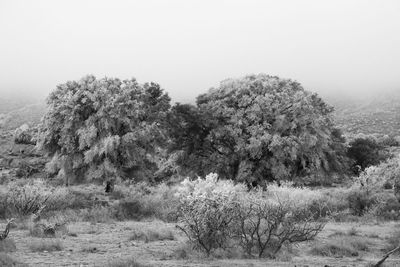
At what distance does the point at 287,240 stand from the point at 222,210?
2423mm

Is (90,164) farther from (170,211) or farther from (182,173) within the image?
(170,211)

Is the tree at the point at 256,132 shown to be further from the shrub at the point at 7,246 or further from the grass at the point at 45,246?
the shrub at the point at 7,246

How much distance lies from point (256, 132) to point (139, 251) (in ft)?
69.0

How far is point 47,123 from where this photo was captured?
3656 cm

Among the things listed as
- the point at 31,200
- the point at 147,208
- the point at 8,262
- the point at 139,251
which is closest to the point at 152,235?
the point at 139,251

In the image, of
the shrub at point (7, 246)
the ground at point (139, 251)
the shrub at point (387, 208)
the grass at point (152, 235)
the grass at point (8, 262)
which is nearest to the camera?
the grass at point (8, 262)

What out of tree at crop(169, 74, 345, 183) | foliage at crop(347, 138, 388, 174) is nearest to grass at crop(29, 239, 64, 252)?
tree at crop(169, 74, 345, 183)

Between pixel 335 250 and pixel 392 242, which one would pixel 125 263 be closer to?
pixel 335 250

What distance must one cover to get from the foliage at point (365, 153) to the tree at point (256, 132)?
1209 cm

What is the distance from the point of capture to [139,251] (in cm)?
1598

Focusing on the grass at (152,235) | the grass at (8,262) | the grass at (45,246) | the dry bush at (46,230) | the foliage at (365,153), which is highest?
the grass at (8,262)

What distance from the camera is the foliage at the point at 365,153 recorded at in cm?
5072

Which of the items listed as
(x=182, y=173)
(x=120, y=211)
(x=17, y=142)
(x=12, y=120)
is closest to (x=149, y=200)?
(x=120, y=211)

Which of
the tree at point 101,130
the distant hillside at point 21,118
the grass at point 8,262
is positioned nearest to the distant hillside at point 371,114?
the distant hillside at point 21,118
